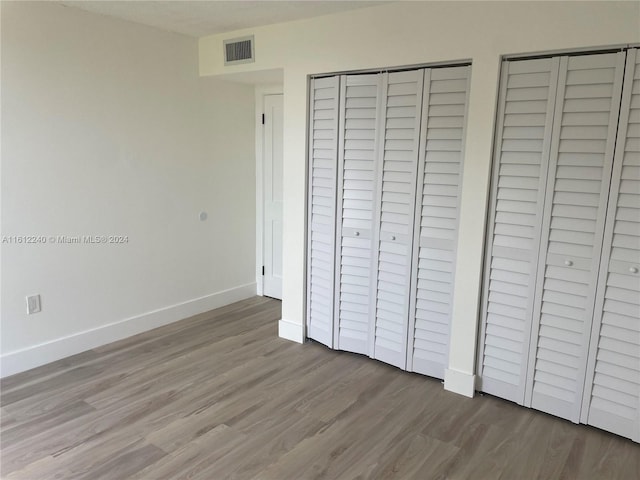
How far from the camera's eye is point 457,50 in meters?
2.59

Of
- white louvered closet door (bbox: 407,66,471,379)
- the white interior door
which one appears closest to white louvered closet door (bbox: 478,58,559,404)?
white louvered closet door (bbox: 407,66,471,379)

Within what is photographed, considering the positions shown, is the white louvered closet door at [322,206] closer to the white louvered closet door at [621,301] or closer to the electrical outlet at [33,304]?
the white louvered closet door at [621,301]

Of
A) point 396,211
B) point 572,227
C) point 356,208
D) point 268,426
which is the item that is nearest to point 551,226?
point 572,227

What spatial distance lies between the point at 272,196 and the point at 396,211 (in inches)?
65.4

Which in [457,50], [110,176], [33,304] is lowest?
[33,304]

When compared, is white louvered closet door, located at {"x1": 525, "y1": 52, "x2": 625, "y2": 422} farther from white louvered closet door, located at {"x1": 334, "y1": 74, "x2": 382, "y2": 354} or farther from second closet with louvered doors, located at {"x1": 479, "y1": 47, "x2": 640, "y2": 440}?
white louvered closet door, located at {"x1": 334, "y1": 74, "x2": 382, "y2": 354}

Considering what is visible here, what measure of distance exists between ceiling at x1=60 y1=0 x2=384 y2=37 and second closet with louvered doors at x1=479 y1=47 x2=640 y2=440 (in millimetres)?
1128

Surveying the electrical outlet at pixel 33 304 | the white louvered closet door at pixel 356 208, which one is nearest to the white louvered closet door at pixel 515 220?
the white louvered closet door at pixel 356 208

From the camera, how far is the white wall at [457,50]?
2281 mm

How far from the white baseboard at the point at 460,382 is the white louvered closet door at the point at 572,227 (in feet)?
1.09

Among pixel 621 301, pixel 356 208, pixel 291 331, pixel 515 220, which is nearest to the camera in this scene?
pixel 621 301

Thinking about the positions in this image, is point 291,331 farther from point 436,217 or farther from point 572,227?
point 572,227

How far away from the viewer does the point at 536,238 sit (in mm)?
2521

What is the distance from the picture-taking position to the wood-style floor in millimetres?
2182
